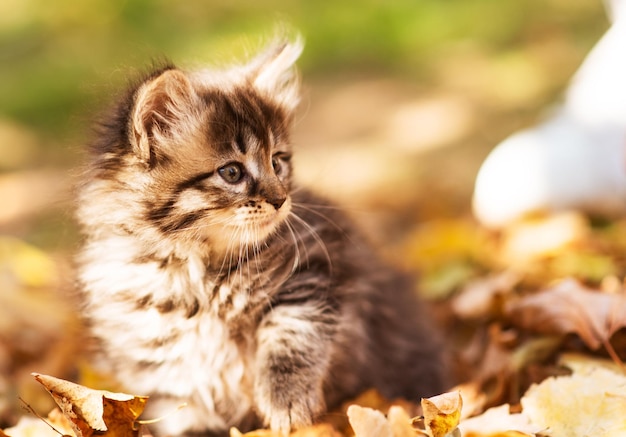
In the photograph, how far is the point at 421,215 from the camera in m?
3.75

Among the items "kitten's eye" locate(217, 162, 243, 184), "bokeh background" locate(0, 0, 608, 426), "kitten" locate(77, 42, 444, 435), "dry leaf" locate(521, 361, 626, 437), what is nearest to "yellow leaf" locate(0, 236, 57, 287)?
"bokeh background" locate(0, 0, 608, 426)

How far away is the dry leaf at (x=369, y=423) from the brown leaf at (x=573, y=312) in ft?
2.19

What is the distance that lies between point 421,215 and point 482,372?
181 cm

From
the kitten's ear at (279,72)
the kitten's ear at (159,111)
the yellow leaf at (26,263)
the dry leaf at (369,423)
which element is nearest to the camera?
the dry leaf at (369,423)

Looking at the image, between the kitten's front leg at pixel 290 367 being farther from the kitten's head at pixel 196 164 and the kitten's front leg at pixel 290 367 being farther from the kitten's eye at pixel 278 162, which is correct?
the kitten's eye at pixel 278 162

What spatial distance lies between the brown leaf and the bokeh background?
0.71 meters

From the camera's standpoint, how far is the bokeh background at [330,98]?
2473 millimetres

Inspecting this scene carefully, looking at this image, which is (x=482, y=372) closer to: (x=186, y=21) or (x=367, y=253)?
(x=367, y=253)

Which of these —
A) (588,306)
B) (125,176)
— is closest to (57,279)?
(125,176)

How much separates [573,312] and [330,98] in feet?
12.1

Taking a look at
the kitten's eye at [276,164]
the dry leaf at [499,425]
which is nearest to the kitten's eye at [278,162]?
the kitten's eye at [276,164]

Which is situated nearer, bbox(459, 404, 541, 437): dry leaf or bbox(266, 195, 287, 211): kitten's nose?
bbox(459, 404, 541, 437): dry leaf

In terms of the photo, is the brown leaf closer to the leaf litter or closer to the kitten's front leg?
the leaf litter

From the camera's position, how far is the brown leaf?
72.3 inches
